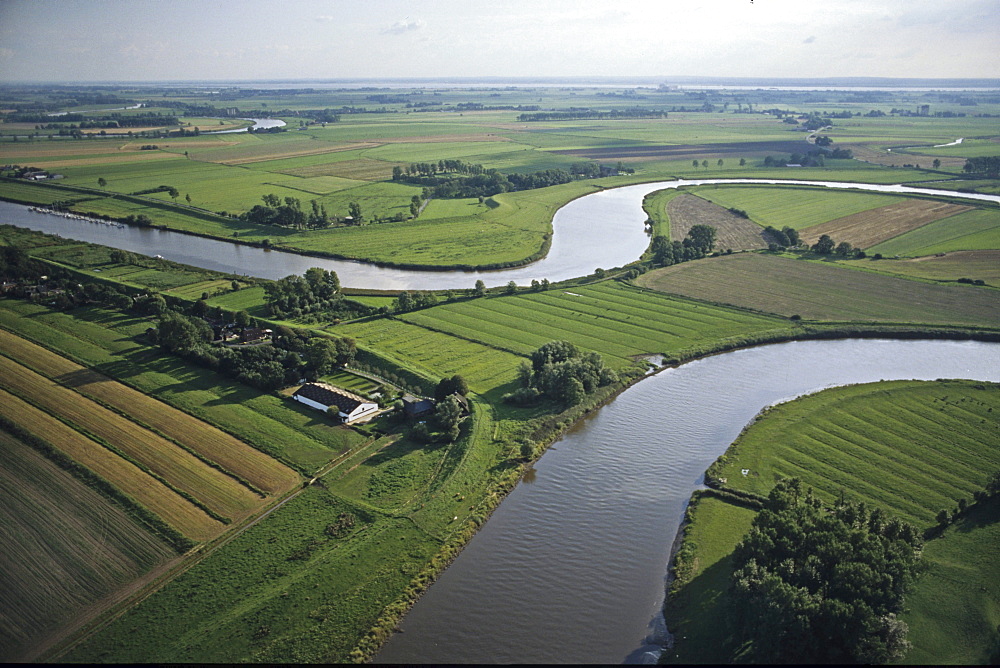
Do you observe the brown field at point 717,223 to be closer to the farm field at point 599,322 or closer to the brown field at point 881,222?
the brown field at point 881,222

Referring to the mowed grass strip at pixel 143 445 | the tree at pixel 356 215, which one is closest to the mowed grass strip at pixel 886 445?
the mowed grass strip at pixel 143 445

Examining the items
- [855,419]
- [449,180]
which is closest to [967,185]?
[449,180]

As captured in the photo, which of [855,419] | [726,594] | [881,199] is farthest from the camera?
[881,199]

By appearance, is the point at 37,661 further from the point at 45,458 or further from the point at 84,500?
the point at 45,458

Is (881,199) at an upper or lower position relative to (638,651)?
upper

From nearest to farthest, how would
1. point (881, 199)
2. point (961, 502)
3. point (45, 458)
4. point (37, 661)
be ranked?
point (37, 661)
point (961, 502)
point (45, 458)
point (881, 199)

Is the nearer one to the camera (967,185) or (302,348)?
(302,348)

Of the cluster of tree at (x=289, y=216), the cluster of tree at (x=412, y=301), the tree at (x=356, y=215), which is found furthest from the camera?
the tree at (x=356, y=215)
